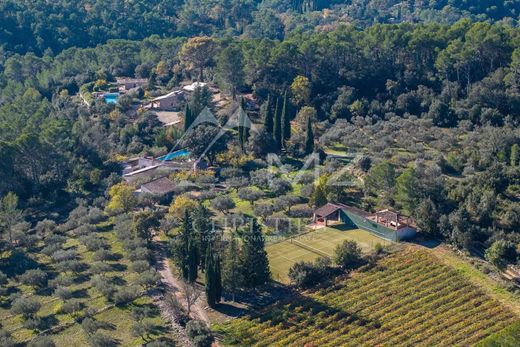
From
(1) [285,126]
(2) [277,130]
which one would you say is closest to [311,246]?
(2) [277,130]

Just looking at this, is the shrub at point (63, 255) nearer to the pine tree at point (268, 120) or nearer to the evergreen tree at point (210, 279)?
the evergreen tree at point (210, 279)

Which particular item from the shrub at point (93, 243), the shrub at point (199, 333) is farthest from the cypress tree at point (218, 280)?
the shrub at point (93, 243)

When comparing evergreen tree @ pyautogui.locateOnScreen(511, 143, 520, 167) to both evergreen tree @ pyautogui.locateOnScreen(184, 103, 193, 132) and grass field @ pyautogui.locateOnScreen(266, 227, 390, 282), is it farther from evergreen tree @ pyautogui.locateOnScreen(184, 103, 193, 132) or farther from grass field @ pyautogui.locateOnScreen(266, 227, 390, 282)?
evergreen tree @ pyautogui.locateOnScreen(184, 103, 193, 132)

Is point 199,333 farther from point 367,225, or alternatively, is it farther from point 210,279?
point 367,225

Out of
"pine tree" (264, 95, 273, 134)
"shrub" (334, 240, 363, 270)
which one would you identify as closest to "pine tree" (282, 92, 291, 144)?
"pine tree" (264, 95, 273, 134)

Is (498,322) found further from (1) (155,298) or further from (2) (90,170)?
(2) (90,170)

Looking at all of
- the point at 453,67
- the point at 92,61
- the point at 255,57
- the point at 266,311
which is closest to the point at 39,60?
the point at 92,61
